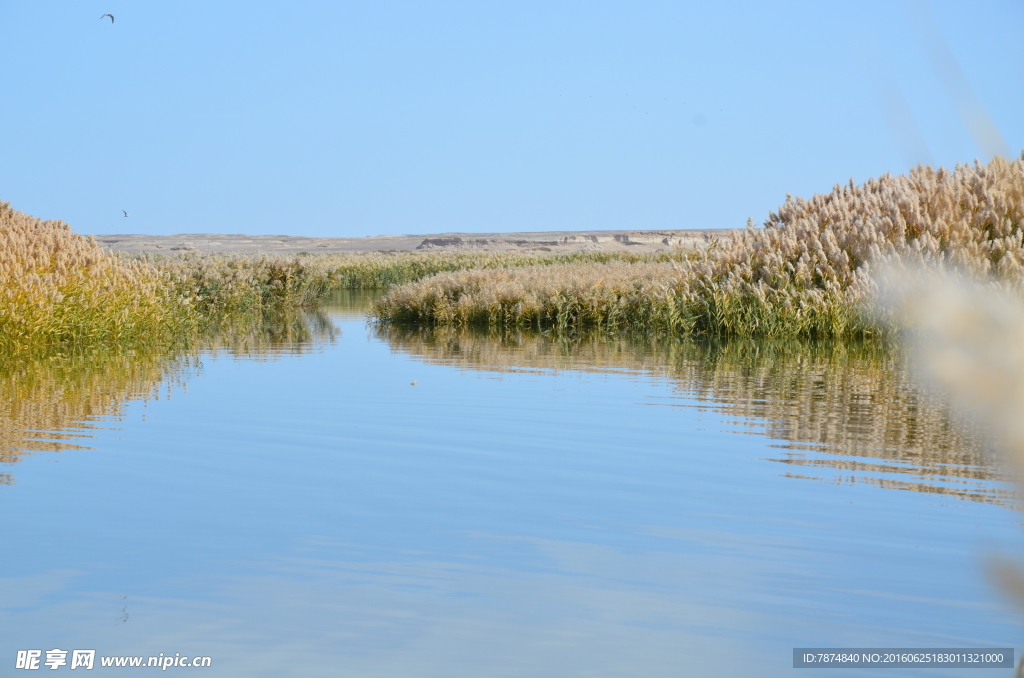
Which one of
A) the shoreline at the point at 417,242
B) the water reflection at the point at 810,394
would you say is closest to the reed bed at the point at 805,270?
the water reflection at the point at 810,394

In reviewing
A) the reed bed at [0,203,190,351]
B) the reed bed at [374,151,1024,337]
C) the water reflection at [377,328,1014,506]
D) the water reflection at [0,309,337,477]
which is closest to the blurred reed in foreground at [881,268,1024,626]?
the water reflection at [377,328,1014,506]

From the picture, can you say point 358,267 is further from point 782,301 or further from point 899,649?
point 899,649

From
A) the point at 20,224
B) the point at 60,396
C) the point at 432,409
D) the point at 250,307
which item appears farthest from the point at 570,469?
the point at 250,307

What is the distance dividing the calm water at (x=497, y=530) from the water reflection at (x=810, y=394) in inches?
2.0

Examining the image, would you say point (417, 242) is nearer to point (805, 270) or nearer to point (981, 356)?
point (805, 270)

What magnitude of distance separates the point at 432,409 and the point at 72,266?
863 cm

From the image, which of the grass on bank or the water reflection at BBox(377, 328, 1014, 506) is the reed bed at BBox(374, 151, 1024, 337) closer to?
the water reflection at BBox(377, 328, 1014, 506)

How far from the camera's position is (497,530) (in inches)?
190

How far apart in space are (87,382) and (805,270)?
1097cm

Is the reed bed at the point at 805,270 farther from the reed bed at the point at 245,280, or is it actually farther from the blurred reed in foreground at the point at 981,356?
the blurred reed in foreground at the point at 981,356

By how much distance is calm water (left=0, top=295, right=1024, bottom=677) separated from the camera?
3436 mm

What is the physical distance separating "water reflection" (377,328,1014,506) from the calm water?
0.17 ft

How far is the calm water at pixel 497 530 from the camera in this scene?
3436mm

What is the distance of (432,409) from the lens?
9016 millimetres
